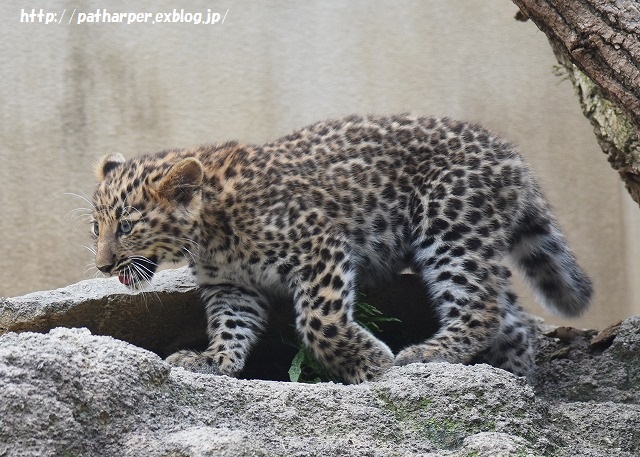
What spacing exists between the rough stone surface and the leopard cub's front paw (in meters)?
1.56

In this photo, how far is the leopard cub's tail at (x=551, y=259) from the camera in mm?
7225

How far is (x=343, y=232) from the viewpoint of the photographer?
22.2 feet

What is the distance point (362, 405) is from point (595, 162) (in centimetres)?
668

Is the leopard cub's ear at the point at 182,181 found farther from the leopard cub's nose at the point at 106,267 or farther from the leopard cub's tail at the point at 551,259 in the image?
the leopard cub's tail at the point at 551,259

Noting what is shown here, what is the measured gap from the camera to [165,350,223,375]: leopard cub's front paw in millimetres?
6207

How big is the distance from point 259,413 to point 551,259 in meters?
3.53

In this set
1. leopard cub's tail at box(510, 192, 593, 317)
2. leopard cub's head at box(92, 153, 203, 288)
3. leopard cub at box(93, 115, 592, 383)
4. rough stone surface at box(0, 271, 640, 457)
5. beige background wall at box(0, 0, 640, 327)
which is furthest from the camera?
beige background wall at box(0, 0, 640, 327)

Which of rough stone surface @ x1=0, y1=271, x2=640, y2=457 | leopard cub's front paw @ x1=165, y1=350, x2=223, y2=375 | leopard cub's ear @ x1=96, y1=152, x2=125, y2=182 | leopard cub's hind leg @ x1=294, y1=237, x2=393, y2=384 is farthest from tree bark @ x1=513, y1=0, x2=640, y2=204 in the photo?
leopard cub's ear @ x1=96, y1=152, x2=125, y2=182

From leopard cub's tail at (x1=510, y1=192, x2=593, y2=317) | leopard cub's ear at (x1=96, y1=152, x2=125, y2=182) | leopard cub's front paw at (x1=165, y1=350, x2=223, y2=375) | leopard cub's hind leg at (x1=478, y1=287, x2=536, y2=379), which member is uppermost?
leopard cub's ear at (x1=96, y1=152, x2=125, y2=182)

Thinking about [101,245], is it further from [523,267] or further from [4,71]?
[4,71]

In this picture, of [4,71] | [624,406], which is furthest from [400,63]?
[624,406]

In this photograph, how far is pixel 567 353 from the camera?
7.62 metres

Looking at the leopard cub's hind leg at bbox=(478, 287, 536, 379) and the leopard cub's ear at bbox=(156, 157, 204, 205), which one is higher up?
the leopard cub's ear at bbox=(156, 157, 204, 205)

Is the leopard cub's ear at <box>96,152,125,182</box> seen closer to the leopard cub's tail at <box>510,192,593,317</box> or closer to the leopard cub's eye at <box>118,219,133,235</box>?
the leopard cub's eye at <box>118,219,133,235</box>
